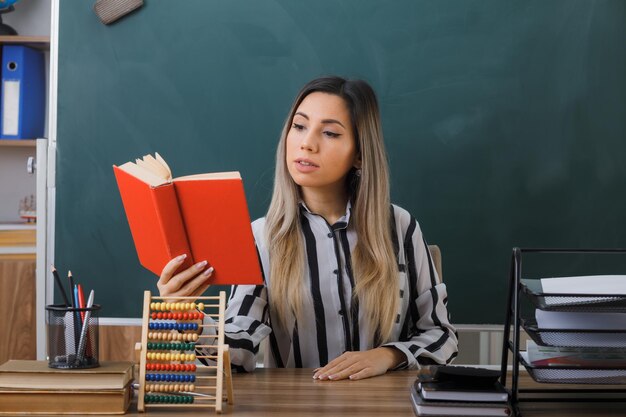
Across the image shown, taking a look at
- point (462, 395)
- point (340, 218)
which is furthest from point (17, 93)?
point (462, 395)

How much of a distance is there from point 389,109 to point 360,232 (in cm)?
76

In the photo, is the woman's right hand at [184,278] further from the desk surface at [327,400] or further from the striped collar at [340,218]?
the striped collar at [340,218]

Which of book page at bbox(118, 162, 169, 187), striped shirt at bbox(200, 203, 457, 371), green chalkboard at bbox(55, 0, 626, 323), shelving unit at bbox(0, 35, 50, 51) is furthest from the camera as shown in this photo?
shelving unit at bbox(0, 35, 50, 51)

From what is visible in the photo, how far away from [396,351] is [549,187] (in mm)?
1131

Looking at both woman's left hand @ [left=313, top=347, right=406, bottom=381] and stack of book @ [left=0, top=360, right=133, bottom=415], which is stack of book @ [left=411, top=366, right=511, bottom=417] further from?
stack of book @ [left=0, top=360, right=133, bottom=415]

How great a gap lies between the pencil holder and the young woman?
632mm

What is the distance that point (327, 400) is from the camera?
1368 mm

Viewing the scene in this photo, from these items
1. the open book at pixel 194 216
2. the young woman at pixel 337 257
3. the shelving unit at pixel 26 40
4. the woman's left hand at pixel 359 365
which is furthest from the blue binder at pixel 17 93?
the woman's left hand at pixel 359 365

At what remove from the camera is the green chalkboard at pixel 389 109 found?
263 cm

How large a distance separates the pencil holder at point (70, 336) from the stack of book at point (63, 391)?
0.10 ft

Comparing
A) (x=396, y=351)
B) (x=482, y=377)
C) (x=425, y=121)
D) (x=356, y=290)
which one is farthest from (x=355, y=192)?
(x=482, y=377)

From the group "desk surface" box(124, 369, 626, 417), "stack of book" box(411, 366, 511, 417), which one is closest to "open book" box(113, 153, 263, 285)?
"desk surface" box(124, 369, 626, 417)

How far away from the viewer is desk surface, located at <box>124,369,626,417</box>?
128cm

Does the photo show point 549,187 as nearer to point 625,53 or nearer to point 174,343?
point 625,53
